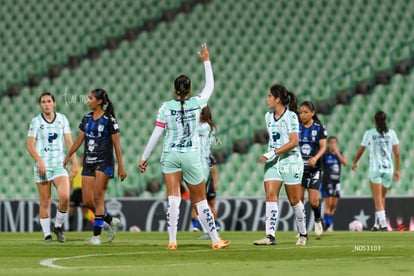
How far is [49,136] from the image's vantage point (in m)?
15.4

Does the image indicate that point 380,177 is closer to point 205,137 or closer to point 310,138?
point 310,138

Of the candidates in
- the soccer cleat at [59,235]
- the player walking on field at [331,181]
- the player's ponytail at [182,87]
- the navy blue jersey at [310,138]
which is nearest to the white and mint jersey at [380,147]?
the player walking on field at [331,181]

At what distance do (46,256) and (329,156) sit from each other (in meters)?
11.3

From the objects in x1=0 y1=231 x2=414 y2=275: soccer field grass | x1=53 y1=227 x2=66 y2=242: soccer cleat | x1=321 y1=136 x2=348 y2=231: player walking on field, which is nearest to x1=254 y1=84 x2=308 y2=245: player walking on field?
x1=0 y1=231 x2=414 y2=275: soccer field grass

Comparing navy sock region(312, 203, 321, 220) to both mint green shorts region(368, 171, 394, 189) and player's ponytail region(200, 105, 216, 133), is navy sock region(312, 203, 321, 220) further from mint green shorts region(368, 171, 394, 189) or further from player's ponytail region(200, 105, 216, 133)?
mint green shorts region(368, 171, 394, 189)

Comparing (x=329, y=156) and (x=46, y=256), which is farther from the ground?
(x=329, y=156)

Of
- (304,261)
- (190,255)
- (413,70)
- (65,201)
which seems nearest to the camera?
(304,261)

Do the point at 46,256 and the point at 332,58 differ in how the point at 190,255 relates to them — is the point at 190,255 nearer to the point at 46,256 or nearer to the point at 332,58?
the point at 46,256

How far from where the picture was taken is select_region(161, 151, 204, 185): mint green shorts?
12.3m

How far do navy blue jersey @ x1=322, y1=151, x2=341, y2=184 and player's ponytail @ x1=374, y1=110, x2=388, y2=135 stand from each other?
8.14 feet

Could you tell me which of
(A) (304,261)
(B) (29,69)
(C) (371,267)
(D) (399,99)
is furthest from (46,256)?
(B) (29,69)

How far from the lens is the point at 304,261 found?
1083cm

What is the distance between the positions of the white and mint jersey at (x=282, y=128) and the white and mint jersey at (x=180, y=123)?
1.42 m

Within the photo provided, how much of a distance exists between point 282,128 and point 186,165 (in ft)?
5.44
